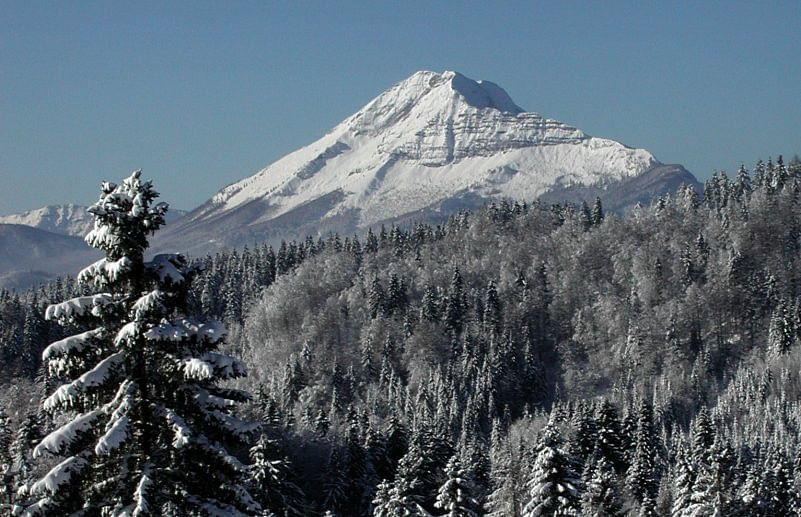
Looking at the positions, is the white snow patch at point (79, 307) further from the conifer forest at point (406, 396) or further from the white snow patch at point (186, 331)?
the white snow patch at point (186, 331)

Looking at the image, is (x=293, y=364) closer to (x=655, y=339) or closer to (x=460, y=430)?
(x=460, y=430)

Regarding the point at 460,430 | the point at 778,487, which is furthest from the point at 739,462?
the point at 460,430

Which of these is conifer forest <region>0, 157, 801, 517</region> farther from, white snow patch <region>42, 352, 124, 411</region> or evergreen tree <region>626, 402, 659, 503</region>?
evergreen tree <region>626, 402, 659, 503</region>

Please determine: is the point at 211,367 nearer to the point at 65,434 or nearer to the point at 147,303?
the point at 147,303

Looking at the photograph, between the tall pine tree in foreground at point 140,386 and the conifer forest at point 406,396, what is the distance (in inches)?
1.7

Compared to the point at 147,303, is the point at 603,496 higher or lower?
lower

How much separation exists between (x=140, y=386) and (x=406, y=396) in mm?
144432

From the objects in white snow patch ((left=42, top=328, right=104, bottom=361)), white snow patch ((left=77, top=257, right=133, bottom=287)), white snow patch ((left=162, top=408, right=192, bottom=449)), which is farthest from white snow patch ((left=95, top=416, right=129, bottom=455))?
white snow patch ((left=77, top=257, right=133, bottom=287))

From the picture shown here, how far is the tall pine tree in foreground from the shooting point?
16.6 metres

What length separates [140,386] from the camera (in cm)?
1727

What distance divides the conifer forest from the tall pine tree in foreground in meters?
0.04

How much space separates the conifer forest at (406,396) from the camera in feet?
55.7

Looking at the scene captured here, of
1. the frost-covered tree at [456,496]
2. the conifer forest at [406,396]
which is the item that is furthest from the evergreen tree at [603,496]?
the frost-covered tree at [456,496]

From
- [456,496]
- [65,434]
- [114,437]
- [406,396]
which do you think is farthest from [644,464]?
[406,396]
